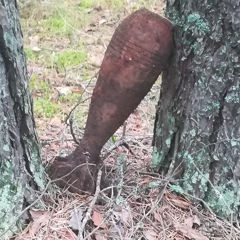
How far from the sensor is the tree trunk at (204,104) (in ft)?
4.50

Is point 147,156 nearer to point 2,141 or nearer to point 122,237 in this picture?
point 122,237

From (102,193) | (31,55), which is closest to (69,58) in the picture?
(31,55)

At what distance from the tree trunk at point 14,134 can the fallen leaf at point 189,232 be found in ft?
1.39

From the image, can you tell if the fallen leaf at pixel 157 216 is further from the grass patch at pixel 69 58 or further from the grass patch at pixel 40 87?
the grass patch at pixel 69 58

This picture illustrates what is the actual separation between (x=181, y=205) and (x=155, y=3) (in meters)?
2.78

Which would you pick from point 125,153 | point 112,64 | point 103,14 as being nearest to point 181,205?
point 125,153

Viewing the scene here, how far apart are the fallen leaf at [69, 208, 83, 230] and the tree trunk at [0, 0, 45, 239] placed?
0.41ft

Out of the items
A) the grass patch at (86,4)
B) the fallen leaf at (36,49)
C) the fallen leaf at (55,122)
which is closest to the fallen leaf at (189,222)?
the fallen leaf at (55,122)

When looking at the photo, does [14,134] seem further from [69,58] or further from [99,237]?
[69,58]

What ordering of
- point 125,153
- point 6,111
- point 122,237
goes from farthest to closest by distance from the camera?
1. point 125,153
2. point 122,237
3. point 6,111

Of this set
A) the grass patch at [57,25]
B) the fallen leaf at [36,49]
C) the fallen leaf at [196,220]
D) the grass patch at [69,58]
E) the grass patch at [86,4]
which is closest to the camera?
the fallen leaf at [196,220]

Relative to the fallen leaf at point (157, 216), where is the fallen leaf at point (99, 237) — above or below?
below

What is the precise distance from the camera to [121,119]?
1497 millimetres

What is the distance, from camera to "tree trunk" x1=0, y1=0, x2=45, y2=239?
4.14 ft
